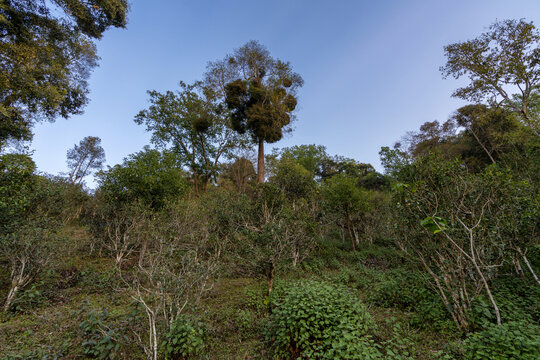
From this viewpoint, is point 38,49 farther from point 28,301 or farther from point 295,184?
point 295,184

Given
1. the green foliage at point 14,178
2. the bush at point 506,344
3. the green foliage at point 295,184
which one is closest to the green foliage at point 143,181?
the green foliage at point 14,178

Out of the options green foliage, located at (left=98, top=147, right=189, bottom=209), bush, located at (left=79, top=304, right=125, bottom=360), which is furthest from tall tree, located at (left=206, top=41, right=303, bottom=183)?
bush, located at (left=79, top=304, right=125, bottom=360)

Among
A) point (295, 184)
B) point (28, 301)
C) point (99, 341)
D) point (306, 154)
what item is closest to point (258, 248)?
point (99, 341)

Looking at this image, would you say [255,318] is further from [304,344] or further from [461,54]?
[461,54]

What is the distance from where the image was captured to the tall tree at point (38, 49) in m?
7.50

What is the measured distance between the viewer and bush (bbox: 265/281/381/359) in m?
3.26

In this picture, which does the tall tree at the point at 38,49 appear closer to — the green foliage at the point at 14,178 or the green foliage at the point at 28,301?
the green foliage at the point at 14,178

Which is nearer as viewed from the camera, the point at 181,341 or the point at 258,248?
the point at 181,341

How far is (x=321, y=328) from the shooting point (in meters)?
3.81

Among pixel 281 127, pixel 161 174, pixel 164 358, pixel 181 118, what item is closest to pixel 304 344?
pixel 164 358

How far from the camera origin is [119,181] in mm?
10758

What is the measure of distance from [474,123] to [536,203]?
19.9m

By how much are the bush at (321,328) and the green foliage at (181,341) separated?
147 cm

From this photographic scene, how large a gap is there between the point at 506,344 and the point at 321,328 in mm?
2739
